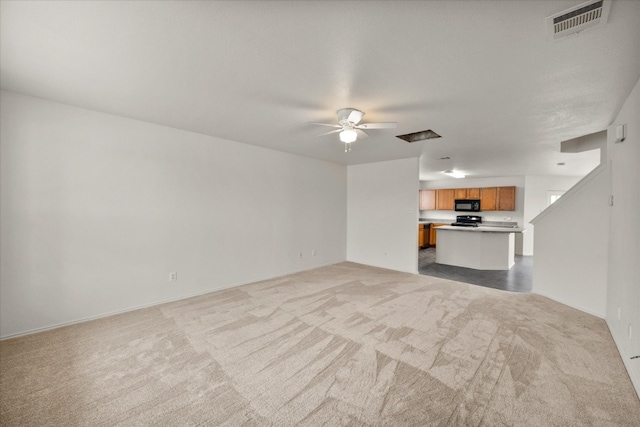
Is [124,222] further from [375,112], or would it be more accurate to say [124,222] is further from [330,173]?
[330,173]

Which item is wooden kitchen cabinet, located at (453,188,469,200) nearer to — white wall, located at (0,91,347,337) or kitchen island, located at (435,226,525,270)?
kitchen island, located at (435,226,525,270)

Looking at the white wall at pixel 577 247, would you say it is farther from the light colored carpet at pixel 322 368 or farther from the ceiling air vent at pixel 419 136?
the ceiling air vent at pixel 419 136

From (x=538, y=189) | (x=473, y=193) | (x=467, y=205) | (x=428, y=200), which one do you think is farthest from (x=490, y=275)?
(x=428, y=200)

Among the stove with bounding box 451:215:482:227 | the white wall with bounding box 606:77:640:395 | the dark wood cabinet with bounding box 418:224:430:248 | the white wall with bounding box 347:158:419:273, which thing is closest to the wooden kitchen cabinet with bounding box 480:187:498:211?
the stove with bounding box 451:215:482:227

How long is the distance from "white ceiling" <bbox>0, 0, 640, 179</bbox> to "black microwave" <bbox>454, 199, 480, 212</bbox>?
16.1 feet

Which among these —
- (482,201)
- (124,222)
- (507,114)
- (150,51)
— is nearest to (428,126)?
(507,114)

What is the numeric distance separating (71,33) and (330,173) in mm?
4818

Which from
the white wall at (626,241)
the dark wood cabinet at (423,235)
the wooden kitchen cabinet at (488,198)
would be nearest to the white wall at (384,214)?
the white wall at (626,241)

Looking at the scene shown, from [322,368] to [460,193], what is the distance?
26.5 ft

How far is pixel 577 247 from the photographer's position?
3447mm

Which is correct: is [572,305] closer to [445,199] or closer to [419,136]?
[419,136]

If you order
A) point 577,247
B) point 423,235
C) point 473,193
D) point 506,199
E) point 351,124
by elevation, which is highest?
point 351,124

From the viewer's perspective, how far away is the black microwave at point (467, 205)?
795 cm

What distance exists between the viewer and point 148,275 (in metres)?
3.41
